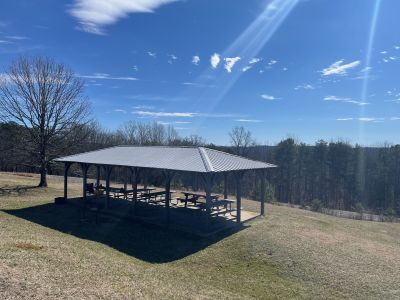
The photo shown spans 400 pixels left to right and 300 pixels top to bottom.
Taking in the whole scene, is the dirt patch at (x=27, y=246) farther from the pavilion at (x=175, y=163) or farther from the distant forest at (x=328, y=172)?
the distant forest at (x=328, y=172)

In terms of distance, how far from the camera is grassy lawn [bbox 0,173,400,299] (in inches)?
285

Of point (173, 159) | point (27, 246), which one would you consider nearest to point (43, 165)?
point (173, 159)

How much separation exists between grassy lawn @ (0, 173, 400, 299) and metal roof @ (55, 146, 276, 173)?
274 centimetres

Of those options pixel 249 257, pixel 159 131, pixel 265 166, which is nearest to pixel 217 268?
pixel 249 257

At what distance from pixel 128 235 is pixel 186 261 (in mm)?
3467

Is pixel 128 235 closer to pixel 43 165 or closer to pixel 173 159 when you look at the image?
pixel 173 159

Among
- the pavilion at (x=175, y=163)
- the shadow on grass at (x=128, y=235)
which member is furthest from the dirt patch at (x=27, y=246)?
the pavilion at (x=175, y=163)

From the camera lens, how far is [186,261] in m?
10.6

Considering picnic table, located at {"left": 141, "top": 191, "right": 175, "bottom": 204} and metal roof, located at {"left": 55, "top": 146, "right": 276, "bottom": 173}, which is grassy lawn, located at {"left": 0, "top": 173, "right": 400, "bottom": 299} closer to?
picnic table, located at {"left": 141, "top": 191, "right": 175, "bottom": 204}

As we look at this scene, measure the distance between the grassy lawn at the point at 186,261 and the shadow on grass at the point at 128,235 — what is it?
4 cm

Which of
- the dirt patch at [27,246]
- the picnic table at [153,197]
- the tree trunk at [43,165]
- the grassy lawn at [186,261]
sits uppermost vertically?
the tree trunk at [43,165]

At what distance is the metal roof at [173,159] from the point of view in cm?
1376

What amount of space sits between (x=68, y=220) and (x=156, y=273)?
7.80 m

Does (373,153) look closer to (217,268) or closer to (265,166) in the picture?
(265,166)
